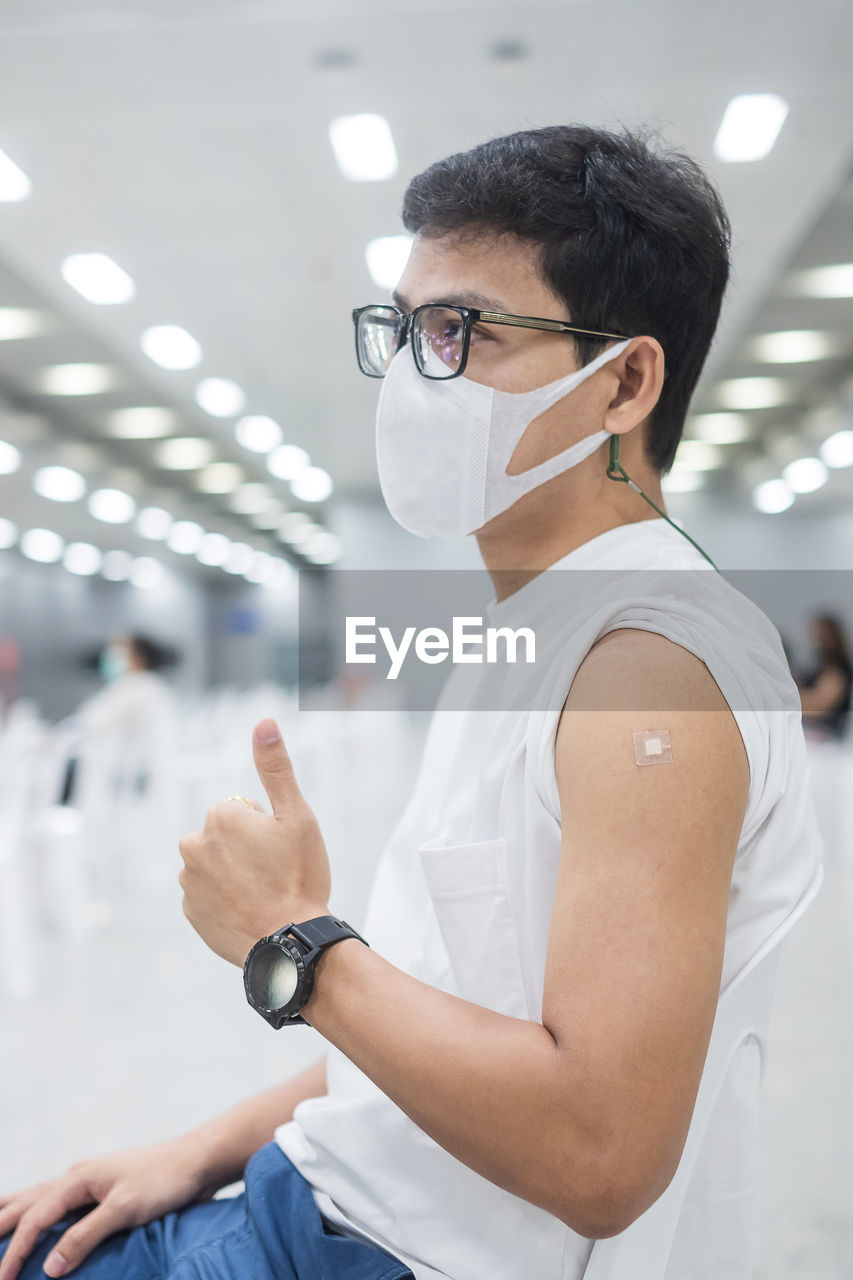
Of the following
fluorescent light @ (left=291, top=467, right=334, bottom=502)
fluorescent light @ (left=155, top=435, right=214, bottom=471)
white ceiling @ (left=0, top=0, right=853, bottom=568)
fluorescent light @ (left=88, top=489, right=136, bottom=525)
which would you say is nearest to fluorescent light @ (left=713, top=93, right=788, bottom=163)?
white ceiling @ (left=0, top=0, right=853, bottom=568)

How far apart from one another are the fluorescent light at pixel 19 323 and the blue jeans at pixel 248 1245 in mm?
5670

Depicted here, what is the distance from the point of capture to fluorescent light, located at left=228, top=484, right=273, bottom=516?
40.0 ft

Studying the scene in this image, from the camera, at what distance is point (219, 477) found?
11.6 m

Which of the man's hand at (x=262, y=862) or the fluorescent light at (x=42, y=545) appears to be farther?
the fluorescent light at (x=42, y=545)

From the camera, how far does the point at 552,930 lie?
54cm

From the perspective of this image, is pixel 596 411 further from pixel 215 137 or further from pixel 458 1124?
pixel 215 137

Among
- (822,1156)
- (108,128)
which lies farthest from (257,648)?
(822,1156)

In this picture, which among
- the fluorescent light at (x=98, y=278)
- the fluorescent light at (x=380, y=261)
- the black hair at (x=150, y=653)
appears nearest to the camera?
the fluorescent light at (x=380, y=261)

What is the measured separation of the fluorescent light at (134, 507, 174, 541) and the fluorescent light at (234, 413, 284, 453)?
455 cm

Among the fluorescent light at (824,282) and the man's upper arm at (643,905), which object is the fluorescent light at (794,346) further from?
the man's upper arm at (643,905)

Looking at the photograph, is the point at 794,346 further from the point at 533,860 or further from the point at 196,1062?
the point at 533,860

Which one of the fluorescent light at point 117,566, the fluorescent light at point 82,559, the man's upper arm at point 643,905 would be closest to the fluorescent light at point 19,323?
the man's upper arm at point 643,905

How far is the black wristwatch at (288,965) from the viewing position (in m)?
0.58

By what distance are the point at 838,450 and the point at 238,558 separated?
493 inches
